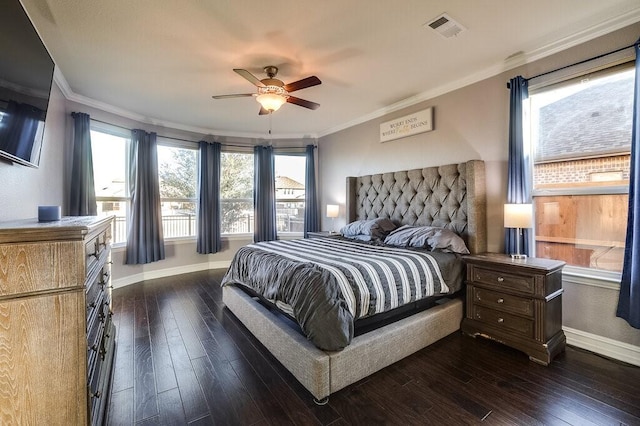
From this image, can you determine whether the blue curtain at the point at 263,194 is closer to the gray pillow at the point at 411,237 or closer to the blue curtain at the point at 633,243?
the gray pillow at the point at 411,237

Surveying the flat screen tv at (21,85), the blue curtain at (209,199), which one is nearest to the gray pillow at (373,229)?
the blue curtain at (209,199)

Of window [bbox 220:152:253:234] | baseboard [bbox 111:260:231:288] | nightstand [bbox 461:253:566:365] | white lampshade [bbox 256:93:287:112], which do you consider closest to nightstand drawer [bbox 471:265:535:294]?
nightstand [bbox 461:253:566:365]

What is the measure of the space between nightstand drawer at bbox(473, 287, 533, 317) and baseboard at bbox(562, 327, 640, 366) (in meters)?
0.67

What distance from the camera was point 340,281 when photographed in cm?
195

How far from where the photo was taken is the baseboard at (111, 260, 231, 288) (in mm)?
4266

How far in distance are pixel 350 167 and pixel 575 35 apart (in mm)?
3150

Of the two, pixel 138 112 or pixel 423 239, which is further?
pixel 138 112

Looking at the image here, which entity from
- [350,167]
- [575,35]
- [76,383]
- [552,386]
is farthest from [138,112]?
[552,386]

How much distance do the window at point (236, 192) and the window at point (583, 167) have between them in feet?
15.4

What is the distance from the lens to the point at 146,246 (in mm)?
4414

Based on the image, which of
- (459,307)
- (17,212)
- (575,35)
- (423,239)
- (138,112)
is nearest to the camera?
(17,212)

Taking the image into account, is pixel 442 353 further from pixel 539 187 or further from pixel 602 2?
pixel 602 2

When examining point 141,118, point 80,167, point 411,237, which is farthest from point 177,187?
point 411,237

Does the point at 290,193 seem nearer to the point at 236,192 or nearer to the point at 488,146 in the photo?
the point at 236,192
